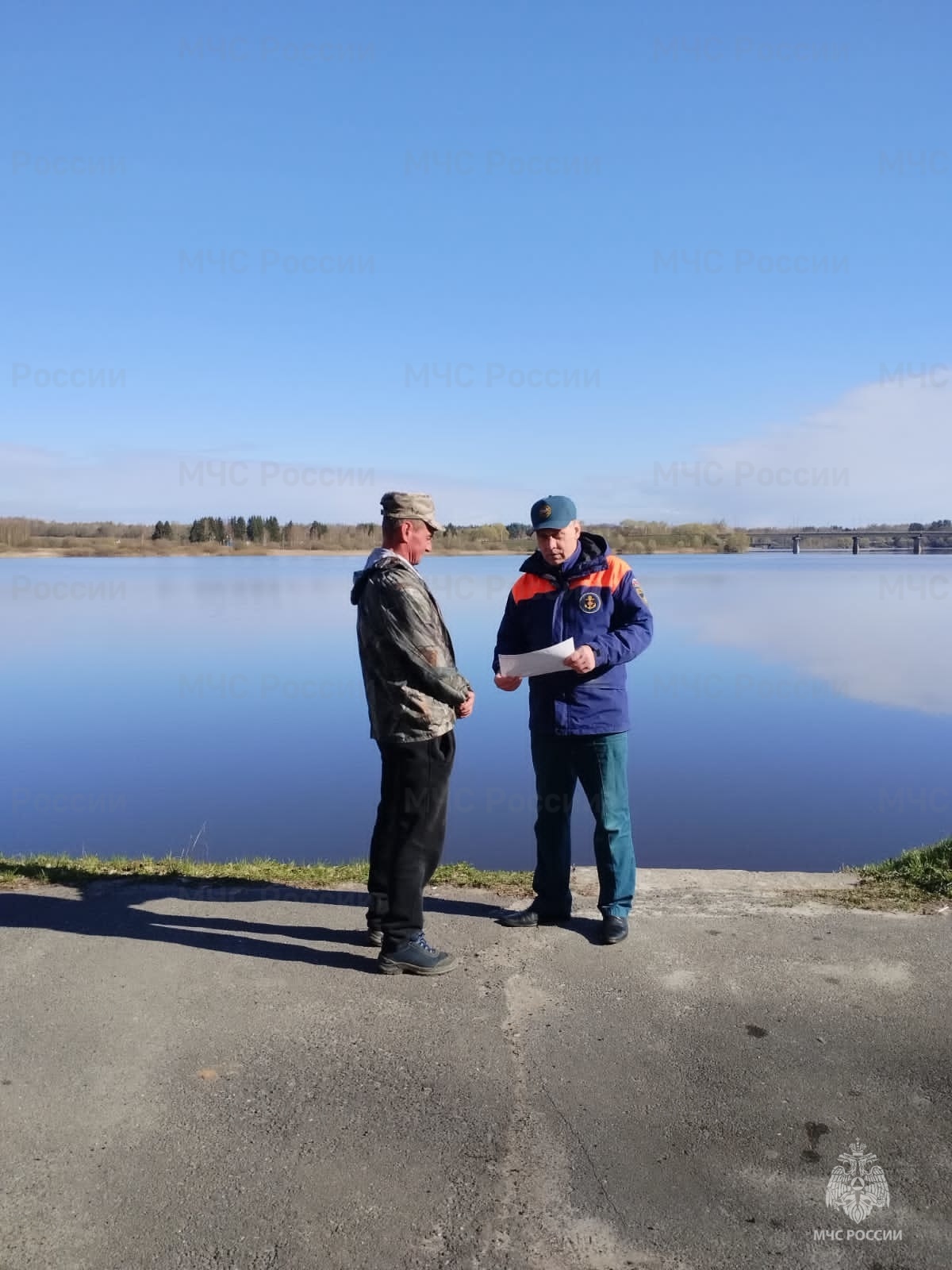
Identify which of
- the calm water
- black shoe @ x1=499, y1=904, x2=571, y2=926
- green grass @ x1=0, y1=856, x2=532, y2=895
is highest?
black shoe @ x1=499, y1=904, x2=571, y2=926

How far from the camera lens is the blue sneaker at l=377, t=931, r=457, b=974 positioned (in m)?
4.22

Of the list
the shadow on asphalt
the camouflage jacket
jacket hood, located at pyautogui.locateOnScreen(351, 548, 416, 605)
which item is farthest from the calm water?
jacket hood, located at pyautogui.locateOnScreen(351, 548, 416, 605)

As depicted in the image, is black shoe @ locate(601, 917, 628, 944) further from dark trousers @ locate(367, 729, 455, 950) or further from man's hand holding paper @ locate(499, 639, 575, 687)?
man's hand holding paper @ locate(499, 639, 575, 687)

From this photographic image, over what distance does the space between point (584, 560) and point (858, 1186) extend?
295cm

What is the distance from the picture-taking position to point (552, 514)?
15.5 ft

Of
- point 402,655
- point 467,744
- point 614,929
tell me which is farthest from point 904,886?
point 467,744

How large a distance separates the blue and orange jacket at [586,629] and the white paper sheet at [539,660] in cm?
12

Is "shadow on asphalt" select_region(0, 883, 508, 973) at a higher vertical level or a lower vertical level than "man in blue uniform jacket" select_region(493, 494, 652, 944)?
lower

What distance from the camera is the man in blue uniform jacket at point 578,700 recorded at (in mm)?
4746

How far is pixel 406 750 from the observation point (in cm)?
427

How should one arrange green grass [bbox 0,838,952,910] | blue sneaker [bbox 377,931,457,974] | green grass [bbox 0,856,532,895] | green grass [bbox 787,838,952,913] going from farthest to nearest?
1. green grass [bbox 0,856,532,895]
2. green grass [bbox 0,838,952,910]
3. green grass [bbox 787,838,952,913]
4. blue sneaker [bbox 377,931,457,974]

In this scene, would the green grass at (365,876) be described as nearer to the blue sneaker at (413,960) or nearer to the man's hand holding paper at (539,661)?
the blue sneaker at (413,960)

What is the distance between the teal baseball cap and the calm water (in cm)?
478

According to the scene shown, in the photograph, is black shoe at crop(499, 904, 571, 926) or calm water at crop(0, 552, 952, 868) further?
calm water at crop(0, 552, 952, 868)
